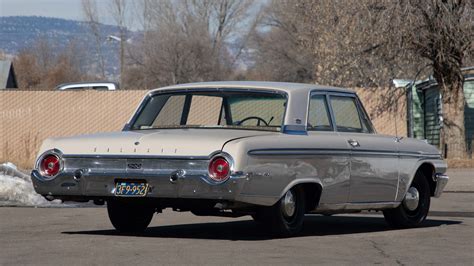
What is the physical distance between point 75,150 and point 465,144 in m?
19.2

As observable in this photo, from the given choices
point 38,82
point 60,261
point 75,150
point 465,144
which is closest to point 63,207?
point 75,150

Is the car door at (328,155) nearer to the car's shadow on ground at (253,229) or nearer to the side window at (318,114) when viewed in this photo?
the side window at (318,114)

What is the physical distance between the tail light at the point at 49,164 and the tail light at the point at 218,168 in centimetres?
156

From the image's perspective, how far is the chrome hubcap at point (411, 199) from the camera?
12234 mm

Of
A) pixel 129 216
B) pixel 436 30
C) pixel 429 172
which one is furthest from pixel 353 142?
pixel 436 30

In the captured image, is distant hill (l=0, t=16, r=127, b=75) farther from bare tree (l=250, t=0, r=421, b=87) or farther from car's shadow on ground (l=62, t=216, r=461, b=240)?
car's shadow on ground (l=62, t=216, r=461, b=240)

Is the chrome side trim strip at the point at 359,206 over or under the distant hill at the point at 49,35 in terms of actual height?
under

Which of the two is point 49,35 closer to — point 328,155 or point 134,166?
point 328,155

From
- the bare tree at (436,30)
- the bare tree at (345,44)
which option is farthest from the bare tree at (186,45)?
the bare tree at (436,30)

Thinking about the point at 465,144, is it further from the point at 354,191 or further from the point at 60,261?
the point at 60,261

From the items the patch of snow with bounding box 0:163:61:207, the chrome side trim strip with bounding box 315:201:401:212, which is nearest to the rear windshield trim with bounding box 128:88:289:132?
the chrome side trim strip with bounding box 315:201:401:212

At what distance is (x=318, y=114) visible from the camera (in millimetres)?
11273

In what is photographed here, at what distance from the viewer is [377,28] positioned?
84.3ft

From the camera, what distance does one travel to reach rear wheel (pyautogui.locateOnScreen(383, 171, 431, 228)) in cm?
1219
